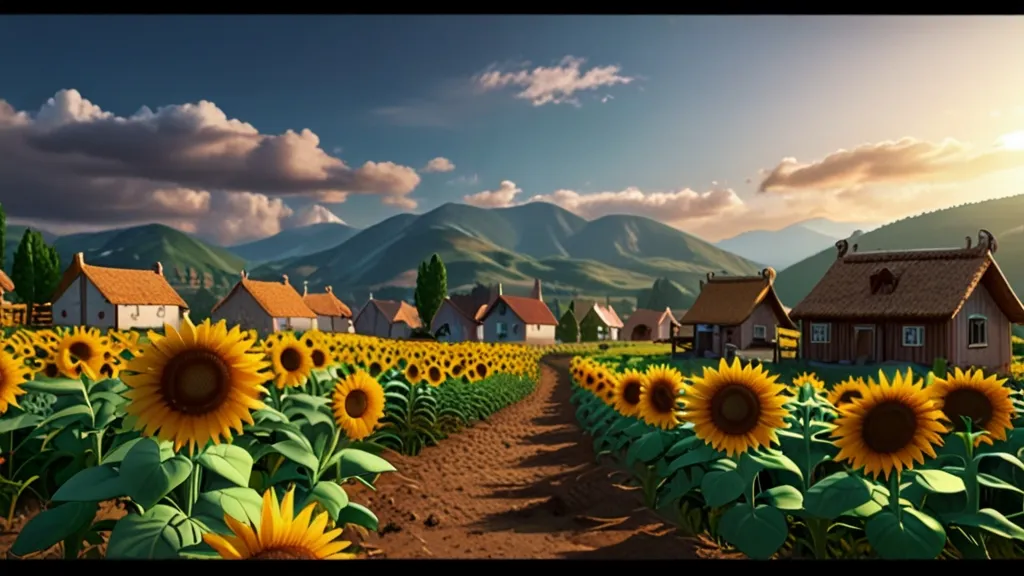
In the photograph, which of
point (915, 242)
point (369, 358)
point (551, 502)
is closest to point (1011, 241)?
point (915, 242)

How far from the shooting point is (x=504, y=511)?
5.19 m

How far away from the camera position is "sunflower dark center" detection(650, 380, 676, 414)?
4.88 m

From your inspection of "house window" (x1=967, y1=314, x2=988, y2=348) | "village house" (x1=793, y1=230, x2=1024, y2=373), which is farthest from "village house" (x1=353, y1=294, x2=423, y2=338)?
"house window" (x1=967, y1=314, x2=988, y2=348)

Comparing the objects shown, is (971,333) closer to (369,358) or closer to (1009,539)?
(1009,539)

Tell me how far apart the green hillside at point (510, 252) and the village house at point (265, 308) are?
0.47 m

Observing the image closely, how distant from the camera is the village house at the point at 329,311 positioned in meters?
7.38

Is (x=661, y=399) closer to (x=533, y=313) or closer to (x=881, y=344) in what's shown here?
(x=533, y=313)

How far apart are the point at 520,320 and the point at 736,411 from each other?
18.3 feet

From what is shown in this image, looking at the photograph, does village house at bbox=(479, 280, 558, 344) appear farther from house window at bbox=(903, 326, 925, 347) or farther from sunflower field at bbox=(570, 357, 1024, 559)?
house window at bbox=(903, 326, 925, 347)

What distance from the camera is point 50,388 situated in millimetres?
3639

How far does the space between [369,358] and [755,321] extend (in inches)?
287

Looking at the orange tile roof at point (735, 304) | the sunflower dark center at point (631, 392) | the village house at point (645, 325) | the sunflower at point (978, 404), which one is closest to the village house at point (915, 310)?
the orange tile roof at point (735, 304)

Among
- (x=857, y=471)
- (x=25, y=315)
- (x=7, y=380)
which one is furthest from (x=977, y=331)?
(x=25, y=315)

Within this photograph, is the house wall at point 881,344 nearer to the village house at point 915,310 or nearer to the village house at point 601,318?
the village house at point 915,310
